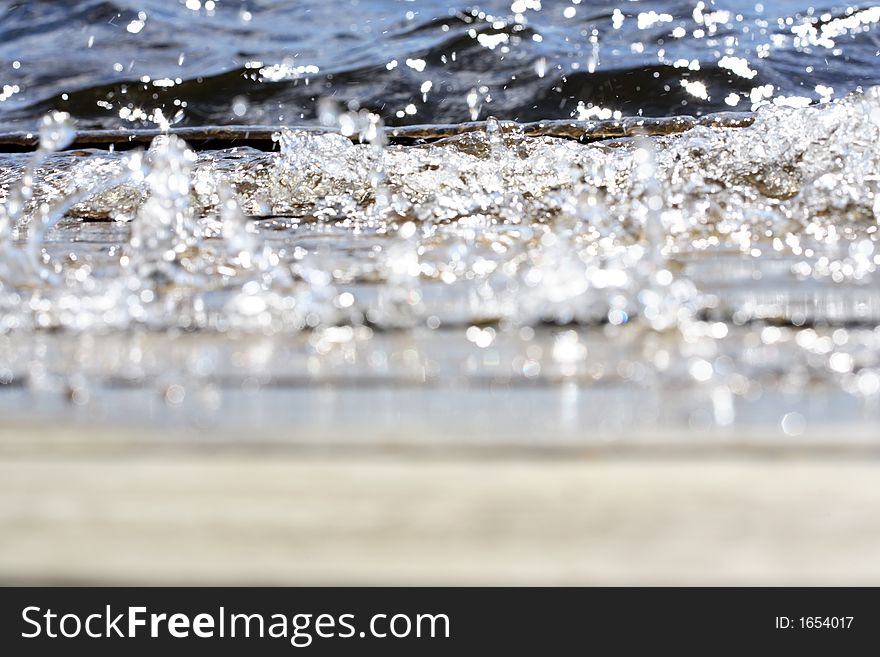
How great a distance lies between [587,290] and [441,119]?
192cm

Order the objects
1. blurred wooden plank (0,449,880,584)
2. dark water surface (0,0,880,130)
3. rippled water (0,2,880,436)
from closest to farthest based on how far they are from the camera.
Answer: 1. blurred wooden plank (0,449,880,584)
2. rippled water (0,2,880,436)
3. dark water surface (0,0,880,130)

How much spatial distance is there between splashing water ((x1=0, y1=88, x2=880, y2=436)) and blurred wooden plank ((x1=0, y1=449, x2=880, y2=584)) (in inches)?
5.1

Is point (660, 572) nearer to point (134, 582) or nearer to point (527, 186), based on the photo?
point (134, 582)

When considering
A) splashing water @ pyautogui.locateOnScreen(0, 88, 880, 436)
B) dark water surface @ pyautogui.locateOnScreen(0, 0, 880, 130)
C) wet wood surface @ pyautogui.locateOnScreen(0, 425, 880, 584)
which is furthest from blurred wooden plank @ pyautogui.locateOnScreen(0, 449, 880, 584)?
dark water surface @ pyautogui.locateOnScreen(0, 0, 880, 130)

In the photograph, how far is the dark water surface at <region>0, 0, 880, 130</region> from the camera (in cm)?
298

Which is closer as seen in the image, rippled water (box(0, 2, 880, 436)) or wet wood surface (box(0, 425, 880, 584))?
wet wood surface (box(0, 425, 880, 584))

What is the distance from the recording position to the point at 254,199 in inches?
85.2

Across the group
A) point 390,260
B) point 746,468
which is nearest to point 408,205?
point 390,260

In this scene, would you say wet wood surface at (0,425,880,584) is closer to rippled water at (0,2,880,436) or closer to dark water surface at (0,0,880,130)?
rippled water at (0,2,880,436)

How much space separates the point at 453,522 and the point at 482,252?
869 mm

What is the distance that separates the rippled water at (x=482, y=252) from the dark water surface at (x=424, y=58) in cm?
2

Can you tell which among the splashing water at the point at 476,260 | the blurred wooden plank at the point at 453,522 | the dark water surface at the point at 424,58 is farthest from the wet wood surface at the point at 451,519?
the dark water surface at the point at 424,58

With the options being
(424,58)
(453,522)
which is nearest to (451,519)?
(453,522)

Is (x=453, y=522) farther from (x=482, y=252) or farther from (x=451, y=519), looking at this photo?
(x=482, y=252)
